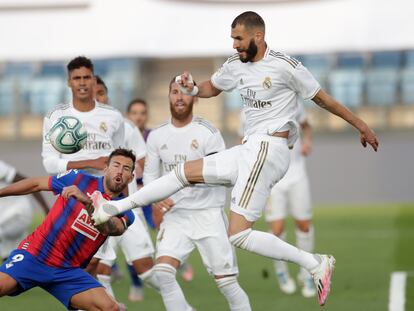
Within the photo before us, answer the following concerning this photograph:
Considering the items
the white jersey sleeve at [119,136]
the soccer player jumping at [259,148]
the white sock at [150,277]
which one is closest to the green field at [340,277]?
the white sock at [150,277]

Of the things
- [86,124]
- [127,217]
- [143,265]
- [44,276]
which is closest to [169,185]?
[127,217]

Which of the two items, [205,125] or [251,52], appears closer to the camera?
[251,52]

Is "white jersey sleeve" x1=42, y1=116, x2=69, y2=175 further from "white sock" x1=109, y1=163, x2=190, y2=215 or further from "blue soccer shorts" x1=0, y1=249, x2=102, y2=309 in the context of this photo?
"blue soccer shorts" x1=0, y1=249, x2=102, y2=309

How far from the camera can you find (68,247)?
8.96 metres

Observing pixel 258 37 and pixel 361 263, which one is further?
pixel 361 263

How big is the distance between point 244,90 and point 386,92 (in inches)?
605

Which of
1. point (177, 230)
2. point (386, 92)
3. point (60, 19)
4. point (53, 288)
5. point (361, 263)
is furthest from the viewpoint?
point (60, 19)

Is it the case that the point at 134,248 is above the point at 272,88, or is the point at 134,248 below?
below

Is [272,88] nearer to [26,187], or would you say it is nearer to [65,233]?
[65,233]

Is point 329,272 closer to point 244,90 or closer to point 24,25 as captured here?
point 244,90

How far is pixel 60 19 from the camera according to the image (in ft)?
100

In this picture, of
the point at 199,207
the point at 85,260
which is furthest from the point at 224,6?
the point at 85,260

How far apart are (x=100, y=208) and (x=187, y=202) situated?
2.26 m

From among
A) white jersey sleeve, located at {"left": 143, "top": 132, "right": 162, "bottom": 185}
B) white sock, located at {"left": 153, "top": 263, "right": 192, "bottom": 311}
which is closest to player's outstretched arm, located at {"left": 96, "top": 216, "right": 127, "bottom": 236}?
white sock, located at {"left": 153, "top": 263, "right": 192, "bottom": 311}
